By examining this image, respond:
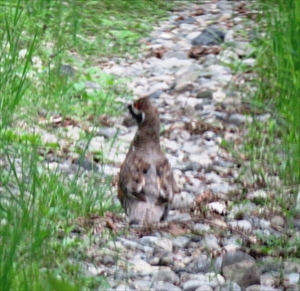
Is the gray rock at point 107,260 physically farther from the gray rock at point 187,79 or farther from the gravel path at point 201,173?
the gray rock at point 187,79

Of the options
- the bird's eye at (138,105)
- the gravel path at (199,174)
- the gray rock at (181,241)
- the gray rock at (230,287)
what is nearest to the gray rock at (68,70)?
the gravel path at (199,174)

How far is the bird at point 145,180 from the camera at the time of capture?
5.72 meters

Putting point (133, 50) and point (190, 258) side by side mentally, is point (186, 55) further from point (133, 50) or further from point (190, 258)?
point (190, 258)

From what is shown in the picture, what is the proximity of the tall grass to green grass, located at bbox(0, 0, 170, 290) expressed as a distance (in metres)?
1.28

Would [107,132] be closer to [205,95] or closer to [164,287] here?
[205,95]

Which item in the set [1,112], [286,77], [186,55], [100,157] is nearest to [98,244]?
[1,112]

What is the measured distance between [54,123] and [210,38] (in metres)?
3.46

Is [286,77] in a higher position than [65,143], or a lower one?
higher

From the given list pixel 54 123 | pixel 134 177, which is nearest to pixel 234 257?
pixel 134 177

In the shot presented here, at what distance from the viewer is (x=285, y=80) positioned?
7.46 m

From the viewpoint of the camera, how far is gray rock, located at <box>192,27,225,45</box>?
35.3ft

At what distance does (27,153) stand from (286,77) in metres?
2.51

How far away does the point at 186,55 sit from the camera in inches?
411

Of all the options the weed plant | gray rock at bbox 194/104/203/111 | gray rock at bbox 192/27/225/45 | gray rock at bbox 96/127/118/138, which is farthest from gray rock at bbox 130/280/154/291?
gray rock at bbox 192/27/225/45
